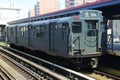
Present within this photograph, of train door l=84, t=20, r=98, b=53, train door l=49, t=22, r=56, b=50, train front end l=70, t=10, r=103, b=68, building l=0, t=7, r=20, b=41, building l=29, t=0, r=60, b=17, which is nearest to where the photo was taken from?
train front end l=70, t=10, r=103, b=68

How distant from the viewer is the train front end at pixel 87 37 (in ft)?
46.6

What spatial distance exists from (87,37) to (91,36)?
0.30m

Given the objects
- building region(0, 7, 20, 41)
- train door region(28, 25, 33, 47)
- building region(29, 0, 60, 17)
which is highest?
building region(29, 0, 60, 17)

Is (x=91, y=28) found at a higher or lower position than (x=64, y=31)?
higher

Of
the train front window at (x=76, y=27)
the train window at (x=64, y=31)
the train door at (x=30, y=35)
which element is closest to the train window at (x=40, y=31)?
the train door at (x=30, y=35)

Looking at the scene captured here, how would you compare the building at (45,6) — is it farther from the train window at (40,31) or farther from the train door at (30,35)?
the train window at (40,31)

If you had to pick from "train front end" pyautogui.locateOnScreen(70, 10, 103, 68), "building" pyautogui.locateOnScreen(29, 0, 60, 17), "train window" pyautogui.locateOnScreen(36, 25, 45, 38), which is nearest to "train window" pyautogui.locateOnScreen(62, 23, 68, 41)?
"train front end" pyautogui.locateOnScreen(70, 10, 103, 68)

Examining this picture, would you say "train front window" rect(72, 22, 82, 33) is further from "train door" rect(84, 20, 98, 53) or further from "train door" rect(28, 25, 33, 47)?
"train door" rect(28, 25, 33, 47)

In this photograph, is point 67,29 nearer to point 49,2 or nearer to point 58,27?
point 58,27

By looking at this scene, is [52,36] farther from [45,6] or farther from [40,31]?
[45,6]

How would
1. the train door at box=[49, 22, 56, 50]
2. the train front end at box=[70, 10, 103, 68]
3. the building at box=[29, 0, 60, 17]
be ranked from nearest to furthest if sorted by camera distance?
the train front end at box=[70, 10, 103, 68], the train door at box=[49, 22, 56, 50], the building at box=[29, 0, 60, 17]

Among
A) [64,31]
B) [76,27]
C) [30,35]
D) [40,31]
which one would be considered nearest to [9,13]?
[30,35]

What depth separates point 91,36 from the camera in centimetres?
1488

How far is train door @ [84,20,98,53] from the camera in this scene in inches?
577
